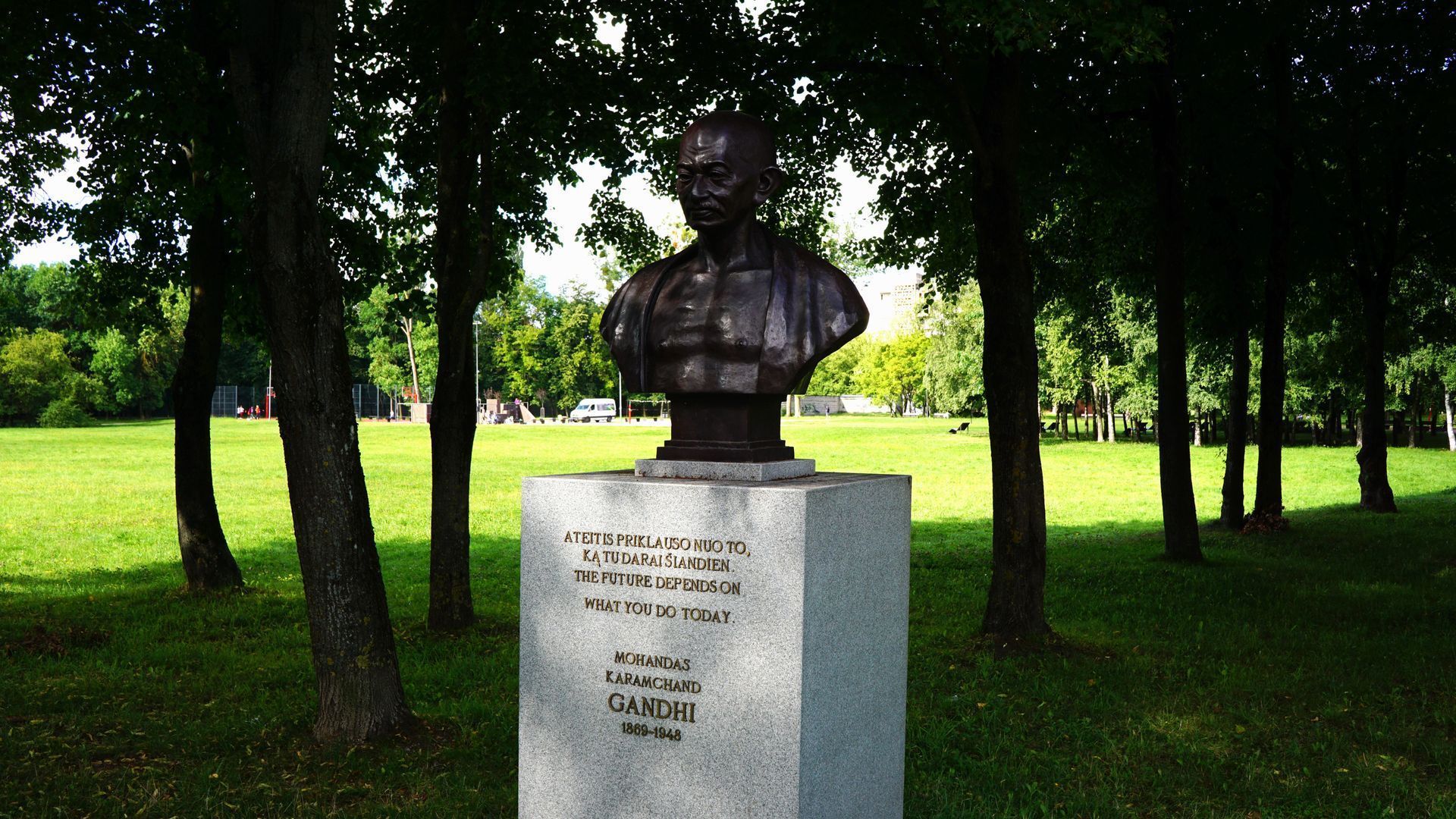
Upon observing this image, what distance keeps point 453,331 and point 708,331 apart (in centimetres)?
420

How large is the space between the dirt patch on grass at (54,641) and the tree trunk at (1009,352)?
745 centimetres

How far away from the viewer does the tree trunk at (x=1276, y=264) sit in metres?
13.8

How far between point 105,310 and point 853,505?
10.9 m

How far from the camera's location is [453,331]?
8.49 metres

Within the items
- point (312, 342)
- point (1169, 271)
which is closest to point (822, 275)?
point (312, 342)

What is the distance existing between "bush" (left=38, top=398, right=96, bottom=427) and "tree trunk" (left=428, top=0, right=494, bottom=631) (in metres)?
65.9

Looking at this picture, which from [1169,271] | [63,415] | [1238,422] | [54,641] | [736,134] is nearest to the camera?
[736,134]

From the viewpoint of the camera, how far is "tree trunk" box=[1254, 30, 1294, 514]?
1381 cm

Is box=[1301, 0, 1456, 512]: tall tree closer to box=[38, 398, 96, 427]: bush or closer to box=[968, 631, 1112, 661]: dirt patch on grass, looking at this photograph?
box=[968, 631, 1112, 661]: dirt patch on grass

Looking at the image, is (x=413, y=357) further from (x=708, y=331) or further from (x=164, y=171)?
(x=708, y=331)

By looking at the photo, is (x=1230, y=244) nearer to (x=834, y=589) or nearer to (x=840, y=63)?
(x=840, y=63)

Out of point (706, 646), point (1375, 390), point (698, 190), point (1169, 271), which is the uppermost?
point (1169, 271)

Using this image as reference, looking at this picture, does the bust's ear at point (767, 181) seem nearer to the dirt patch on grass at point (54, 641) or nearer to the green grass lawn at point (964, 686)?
the green grass lawn at point (964, 686)

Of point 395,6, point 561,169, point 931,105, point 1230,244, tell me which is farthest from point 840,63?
point 1230,244
